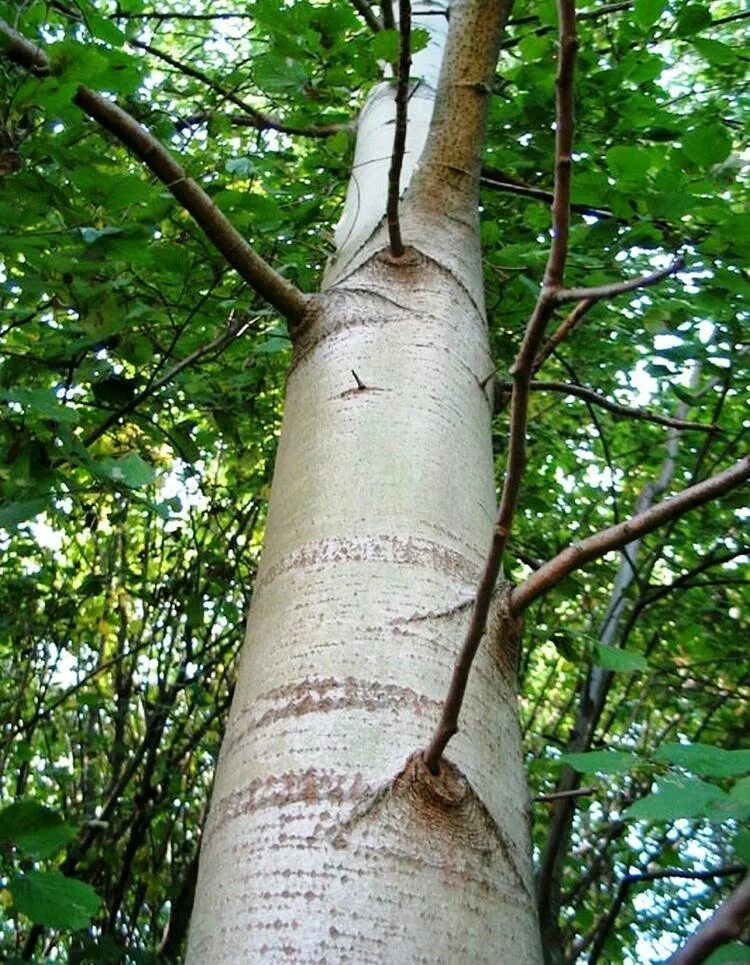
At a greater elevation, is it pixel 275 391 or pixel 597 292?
pixel 275 391

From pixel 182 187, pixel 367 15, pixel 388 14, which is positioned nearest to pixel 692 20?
pixel 388 14

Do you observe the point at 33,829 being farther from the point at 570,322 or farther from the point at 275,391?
the point at 275,391

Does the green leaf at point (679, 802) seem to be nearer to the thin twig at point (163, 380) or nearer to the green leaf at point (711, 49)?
the thin twig at point (163, 380)

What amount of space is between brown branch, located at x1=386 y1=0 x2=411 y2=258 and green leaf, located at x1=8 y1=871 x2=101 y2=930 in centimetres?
93

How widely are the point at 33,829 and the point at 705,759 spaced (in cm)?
64

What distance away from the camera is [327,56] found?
1578mm

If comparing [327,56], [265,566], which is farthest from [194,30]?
[265,566]

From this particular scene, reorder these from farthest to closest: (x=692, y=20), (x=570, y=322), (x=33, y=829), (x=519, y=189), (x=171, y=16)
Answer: (x=171, y=16) → (x=519, y=189) → (x=692, y=20) → (x=570, y=322) → (x=33, y=829)

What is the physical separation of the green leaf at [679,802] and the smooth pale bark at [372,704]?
0.43ft

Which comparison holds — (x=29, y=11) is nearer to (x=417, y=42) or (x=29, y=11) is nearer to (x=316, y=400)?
(x=417, y=42)

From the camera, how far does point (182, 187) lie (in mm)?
1282

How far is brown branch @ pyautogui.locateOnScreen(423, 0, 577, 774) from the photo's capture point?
2.25 feet

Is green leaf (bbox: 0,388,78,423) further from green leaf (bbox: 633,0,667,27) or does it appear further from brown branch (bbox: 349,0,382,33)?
brown branch (bbox: 349,0,382,33)

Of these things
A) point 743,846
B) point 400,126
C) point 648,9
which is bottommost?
point 743,846
